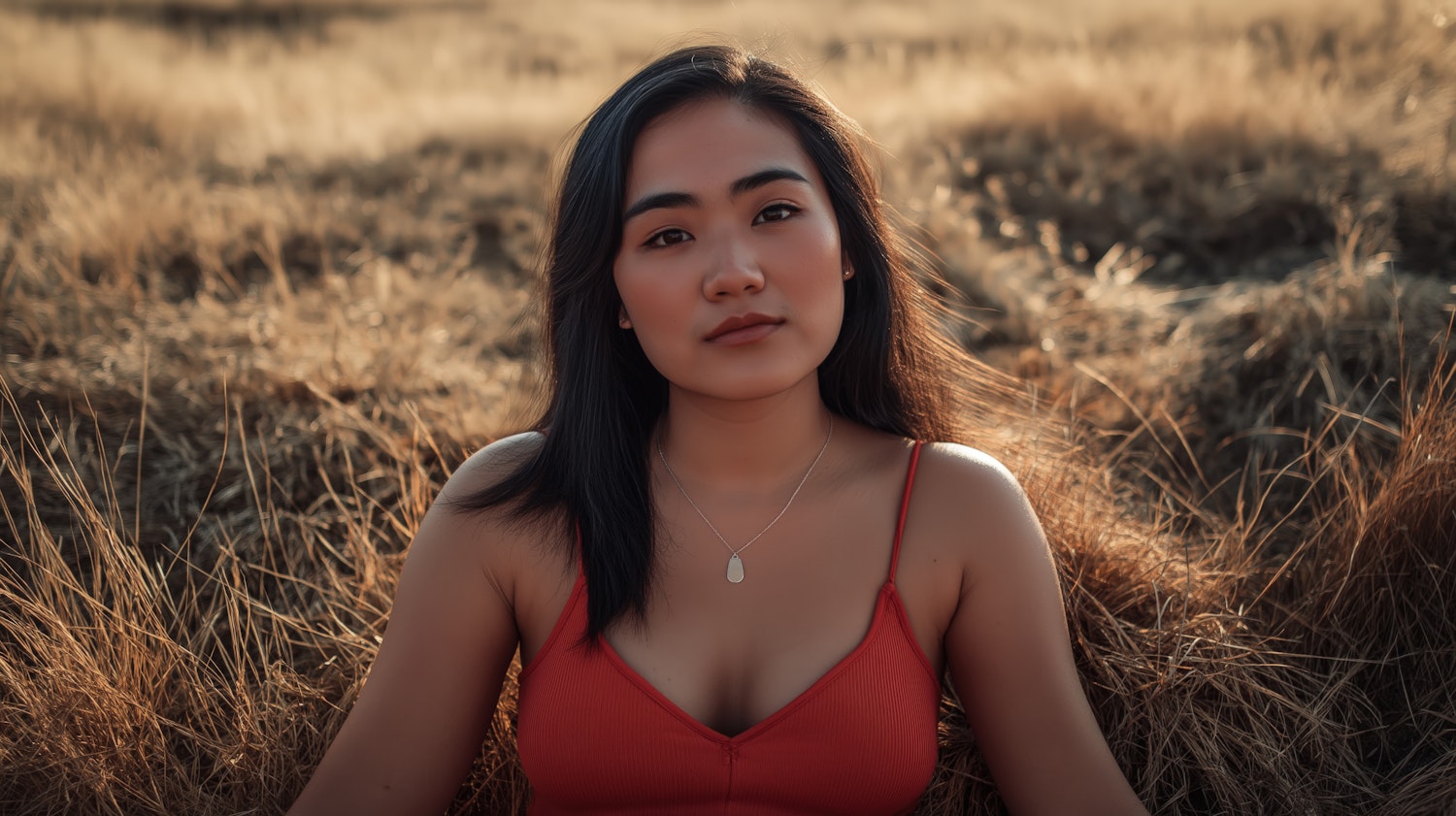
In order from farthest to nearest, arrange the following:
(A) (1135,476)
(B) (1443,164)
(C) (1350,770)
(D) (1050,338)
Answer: (B) (1443,164) → (D) (1050,338) → (A) (1135,476) → (C) (1350,770)

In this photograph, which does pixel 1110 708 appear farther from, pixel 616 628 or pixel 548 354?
pixel 548 354

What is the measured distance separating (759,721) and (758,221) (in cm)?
105

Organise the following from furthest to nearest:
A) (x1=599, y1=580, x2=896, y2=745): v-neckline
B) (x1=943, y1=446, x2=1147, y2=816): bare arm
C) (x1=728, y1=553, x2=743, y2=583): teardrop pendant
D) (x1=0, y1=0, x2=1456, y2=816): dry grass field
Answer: (x1=0, y1=0, x2=1456, y2=816): dry grass field < (x1=728, y1=553, x2=743, y2=583): teardrop pendant < (x1=943, y1=446, x2=1147, y2=816): bare arm < (x1=599, y1=580, x2=896, y2=745): v-neckline

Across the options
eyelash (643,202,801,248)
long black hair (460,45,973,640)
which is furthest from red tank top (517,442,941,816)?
eyelash (643,202,801,248)

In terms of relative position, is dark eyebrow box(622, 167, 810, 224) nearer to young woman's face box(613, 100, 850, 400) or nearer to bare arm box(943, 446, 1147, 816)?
young woman's face box(613, 100, 850, 400)

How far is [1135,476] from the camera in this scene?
3975 mm

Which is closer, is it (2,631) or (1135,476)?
(2,631)

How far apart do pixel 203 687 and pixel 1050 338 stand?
11.8 feet

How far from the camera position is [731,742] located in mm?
2311

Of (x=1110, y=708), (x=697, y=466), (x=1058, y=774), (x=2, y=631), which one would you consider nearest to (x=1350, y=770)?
(x=1110, y=708)

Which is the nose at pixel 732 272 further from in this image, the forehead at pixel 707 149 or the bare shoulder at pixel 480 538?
the bare shoulder at pixel 480 538

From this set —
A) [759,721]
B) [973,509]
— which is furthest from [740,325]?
[759,721]

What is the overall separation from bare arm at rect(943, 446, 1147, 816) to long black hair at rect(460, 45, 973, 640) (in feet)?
1.44

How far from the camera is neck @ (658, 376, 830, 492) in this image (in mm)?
2604
